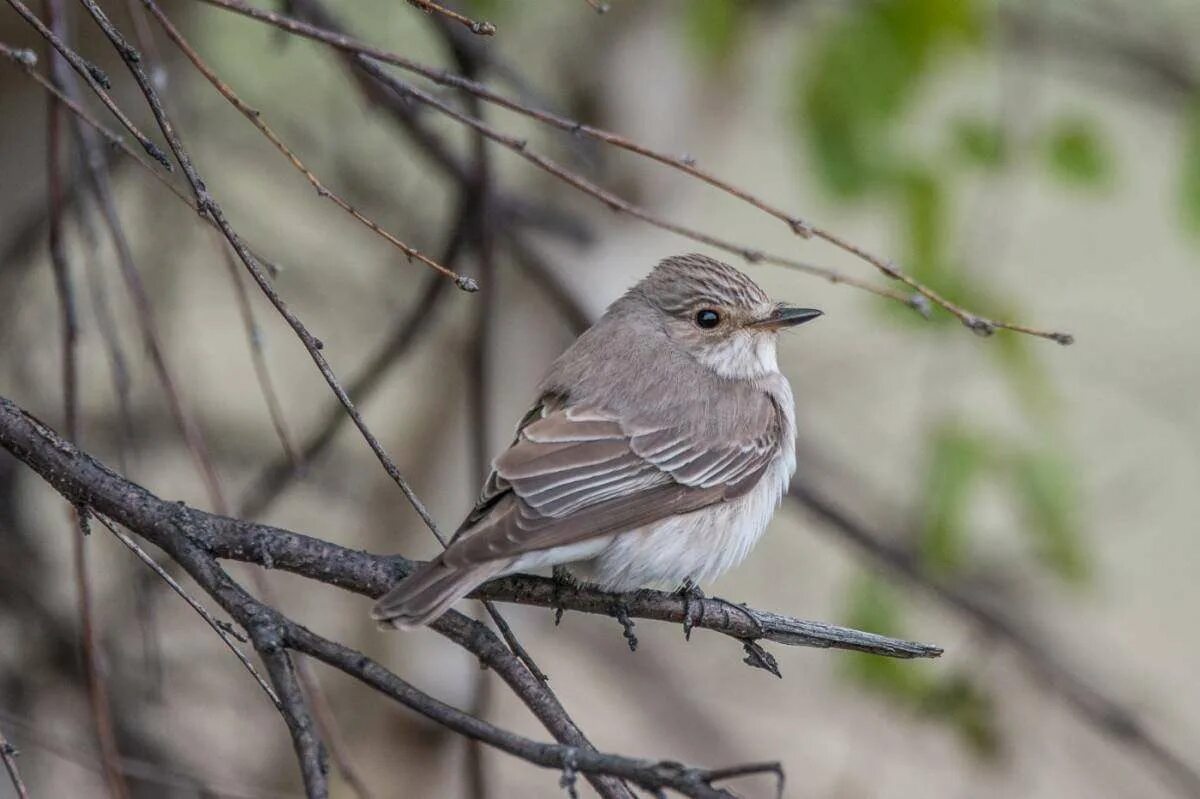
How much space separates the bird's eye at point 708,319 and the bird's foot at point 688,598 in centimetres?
105

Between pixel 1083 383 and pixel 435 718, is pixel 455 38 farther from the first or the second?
pixel 1083 383

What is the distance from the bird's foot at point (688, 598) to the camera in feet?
9.40

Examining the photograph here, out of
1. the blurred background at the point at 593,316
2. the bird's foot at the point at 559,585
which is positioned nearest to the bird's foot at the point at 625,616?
the bird's foot at the point at 559,585

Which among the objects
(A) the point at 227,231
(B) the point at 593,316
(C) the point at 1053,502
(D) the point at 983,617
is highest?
(B) the point at 593,316

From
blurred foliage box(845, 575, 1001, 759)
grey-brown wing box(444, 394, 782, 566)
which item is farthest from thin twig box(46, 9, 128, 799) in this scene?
blurred foliage box(845, 575, 1001, 759)

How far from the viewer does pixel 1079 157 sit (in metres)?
4.89

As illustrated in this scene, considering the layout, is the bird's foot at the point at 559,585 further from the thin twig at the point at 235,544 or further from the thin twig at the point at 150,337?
the thin twig at the point at 150,337

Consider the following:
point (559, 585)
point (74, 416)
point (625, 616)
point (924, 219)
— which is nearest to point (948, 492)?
point (924, 219)

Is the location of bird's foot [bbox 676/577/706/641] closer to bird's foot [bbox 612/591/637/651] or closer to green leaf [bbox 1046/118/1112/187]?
bird's foot [bbox 612/591/637/651]

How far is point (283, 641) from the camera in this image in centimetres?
218

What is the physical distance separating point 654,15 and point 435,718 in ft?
15.1

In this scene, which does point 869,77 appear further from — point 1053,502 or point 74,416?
point 74,416

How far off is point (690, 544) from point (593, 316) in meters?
1.56

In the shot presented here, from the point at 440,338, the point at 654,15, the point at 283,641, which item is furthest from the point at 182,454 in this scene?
the point at 283,641
